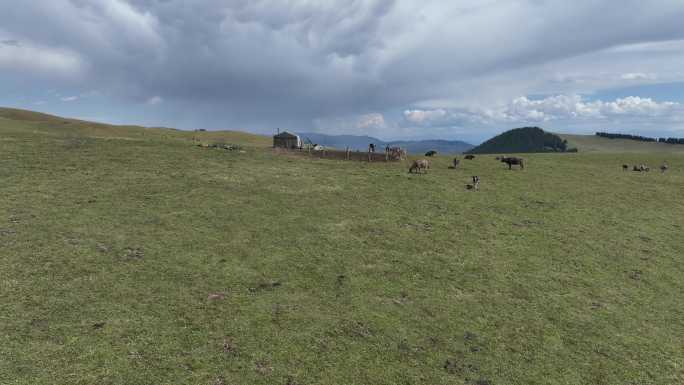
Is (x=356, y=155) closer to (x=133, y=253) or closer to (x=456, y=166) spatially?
(x=456, y=166)

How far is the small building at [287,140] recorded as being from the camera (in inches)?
2114

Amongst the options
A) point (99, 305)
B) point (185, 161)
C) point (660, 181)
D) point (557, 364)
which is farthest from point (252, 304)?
point (660, 181)

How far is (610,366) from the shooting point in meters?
12.1

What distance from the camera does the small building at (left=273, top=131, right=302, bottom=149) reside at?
5369 cm

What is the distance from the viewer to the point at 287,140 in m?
54.7

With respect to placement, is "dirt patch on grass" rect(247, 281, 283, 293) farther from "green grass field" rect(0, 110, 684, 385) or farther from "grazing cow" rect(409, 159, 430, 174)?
"grazing cow" rect(409, 159, 430, 174)

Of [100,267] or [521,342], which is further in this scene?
[100,267]

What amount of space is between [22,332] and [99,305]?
2078mm

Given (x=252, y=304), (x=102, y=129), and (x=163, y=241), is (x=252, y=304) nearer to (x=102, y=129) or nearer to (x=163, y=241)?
(x=163, y=241)

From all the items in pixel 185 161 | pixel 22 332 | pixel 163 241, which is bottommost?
pixel 22 332

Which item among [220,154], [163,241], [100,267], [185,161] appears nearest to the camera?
[100,267]

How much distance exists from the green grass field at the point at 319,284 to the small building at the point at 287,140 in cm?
2455

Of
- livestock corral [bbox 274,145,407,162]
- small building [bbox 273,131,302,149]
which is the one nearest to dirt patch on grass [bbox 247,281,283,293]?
livestock corral [bbox 274,145,407,162]

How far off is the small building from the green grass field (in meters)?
24.5
